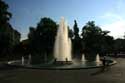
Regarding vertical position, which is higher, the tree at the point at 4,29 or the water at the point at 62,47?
the tree at the point at 4,29

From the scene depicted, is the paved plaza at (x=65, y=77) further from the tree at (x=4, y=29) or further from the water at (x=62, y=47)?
the tree at (x=4, y=29)

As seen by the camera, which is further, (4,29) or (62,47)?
(4,29)

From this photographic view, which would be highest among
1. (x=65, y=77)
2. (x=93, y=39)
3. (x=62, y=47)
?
(x=93, y=39)

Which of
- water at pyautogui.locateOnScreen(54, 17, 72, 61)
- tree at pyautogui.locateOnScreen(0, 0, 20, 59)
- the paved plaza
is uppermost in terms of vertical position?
tree at pyautogui.locateOnScreen(0, 0, 20, 59)

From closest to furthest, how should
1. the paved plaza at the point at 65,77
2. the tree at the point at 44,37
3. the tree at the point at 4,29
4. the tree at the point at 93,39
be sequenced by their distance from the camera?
the paved plaza at the point at 65,77 → the tree at the point at 4,29 → the tree at the point at 44,37 → the tree at the point at 93,39

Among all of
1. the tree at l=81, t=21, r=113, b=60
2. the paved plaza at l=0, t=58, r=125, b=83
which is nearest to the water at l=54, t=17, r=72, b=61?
the paved plaza at l=0, t=58, r=125, b=83

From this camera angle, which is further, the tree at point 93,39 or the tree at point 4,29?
the tree at point 93,39

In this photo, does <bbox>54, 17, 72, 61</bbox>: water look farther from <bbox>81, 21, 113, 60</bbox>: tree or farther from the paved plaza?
<bbox>81, 21, 113, 60</bbox>: tree

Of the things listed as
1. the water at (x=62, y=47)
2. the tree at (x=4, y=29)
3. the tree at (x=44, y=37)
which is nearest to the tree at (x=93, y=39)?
the tree at (x=44, y=37)

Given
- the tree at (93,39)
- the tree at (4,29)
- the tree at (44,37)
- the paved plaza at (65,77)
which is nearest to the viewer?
the paved plaza at (65,77)

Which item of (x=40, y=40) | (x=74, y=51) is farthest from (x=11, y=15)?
(x=74, y=51)

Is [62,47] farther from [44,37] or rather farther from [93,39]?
[93,39]

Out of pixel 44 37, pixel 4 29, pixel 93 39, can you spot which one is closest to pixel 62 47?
pixel 4 29

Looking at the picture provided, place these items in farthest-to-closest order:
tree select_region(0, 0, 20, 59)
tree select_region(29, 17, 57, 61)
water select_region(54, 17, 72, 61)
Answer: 1. tree select_region(29, 17, 57, 61)
2. tree select_region(0, 0, 20, 59)
3. water select_region(54, 17, 72, 61)
